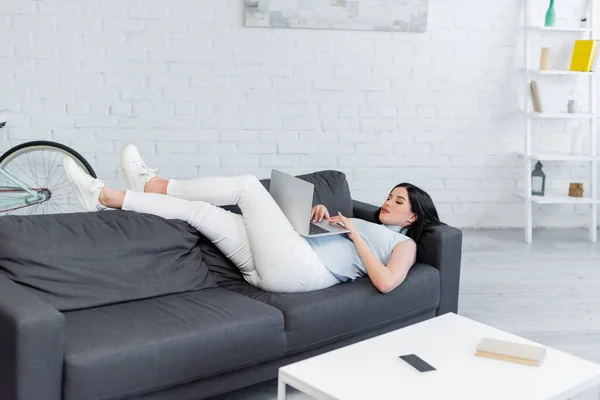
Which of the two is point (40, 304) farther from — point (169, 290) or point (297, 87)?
point (297, 87)

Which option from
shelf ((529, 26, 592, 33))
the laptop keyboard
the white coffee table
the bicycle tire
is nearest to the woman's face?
the laptop keyboard

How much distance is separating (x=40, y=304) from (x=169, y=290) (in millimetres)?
727

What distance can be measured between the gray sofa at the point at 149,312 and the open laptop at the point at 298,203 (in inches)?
8.6

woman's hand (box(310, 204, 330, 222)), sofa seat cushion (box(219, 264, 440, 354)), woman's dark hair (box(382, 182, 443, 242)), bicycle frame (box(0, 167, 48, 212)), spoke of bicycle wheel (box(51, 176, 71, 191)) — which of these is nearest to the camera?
sofa seat cushion (box(219, 264, 440, 354))

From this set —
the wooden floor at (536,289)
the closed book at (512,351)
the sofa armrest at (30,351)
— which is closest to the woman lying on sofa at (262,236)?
the wooden floor at (536,289)

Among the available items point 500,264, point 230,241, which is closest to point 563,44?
point 500,264

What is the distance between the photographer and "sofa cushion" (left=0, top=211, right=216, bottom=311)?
2.78 m

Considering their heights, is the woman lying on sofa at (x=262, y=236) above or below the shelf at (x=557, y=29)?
below

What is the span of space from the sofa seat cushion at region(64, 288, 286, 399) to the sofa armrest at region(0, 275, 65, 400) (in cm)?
6

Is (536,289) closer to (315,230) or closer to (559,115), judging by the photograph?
(559,115)

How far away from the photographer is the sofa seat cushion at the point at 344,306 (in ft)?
9.60

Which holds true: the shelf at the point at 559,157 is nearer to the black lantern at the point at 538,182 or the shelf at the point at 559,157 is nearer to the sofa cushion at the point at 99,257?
the black lantern at the point at 538,182

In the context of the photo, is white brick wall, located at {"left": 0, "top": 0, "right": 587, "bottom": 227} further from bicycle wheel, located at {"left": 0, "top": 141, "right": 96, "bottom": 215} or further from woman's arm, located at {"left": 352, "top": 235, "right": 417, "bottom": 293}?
woman's arm, located at {"left": 352, "top": 235, "right": 417, "bottom": 293}

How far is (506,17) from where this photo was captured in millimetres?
5664
